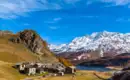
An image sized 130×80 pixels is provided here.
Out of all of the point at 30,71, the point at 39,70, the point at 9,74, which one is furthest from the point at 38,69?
the point at 9,74

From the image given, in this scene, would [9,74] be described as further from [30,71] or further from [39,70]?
[39,70]

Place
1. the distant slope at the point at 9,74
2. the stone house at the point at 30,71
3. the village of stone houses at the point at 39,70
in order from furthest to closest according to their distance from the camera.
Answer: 1. the village of stone houses at the point at 39,70
2. the stone house at the point at 30,71
3. the distant slope at the point at 9,74

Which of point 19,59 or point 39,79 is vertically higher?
point 19,59

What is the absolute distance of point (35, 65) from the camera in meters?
156

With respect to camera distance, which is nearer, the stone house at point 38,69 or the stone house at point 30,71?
the stone house at point 30,71

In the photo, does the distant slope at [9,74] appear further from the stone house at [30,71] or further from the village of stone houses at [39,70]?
the village of stone houses at [39,70]

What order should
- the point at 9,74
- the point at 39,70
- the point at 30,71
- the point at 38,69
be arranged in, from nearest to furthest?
the point at 9,74, the point at 30,71, the point at 39,70, the point at 38,69

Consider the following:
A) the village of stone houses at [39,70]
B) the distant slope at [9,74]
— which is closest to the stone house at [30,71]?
the village of stone houses at [39,70]

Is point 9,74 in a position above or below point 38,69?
below

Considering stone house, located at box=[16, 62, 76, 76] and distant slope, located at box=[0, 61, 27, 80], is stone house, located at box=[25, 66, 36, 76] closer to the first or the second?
stone house, located at box=[16, 62, 76, 76]

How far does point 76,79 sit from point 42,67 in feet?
143

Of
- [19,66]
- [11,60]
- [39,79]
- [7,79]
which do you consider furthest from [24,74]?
[11,60]

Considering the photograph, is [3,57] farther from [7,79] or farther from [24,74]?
[7,79]

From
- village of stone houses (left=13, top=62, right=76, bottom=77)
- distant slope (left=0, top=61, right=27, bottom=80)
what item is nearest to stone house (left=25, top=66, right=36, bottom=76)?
village of stone houses (left=13, top=62, right=76, bottom=77)
